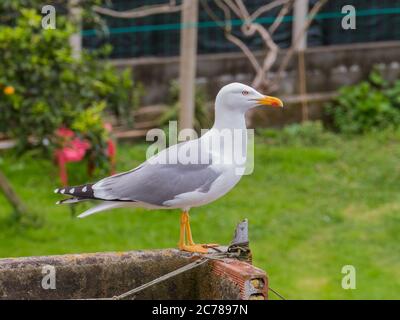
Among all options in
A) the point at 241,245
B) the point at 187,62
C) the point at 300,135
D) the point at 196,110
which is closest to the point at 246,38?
the point at 300,135

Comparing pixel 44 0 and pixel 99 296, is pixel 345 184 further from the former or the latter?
pixel 99 296

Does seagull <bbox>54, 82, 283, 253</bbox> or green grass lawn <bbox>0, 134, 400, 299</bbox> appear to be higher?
seagull <bbox>54, 82, 283, 253</bbox>

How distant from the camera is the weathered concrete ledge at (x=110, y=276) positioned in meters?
4.05

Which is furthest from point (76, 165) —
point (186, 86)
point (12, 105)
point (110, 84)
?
point (12, 105)

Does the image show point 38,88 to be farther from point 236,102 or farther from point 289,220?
point 236,102

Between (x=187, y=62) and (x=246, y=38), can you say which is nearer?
(x=187, y=62)

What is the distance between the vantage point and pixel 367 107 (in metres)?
11.9

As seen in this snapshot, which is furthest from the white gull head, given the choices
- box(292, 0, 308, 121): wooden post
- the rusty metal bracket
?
box(292, 0, 308, 121): wooden post

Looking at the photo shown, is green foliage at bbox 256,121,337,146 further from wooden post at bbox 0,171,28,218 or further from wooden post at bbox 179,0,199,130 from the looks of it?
wooden post at bbox 0,171,28,218

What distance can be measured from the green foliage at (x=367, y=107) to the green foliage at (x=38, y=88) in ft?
17.1

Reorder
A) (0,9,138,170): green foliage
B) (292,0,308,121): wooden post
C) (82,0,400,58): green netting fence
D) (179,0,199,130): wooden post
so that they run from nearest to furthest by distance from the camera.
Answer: (0,9,138,170): green foliage
(179,0,199,130): wooden post
(292,0,308,121): wooden post
(82,0,400,58): green netting fence

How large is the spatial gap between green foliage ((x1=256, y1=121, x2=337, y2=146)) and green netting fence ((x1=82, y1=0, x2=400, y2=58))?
1.54 meters

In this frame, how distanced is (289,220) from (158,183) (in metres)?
5.34

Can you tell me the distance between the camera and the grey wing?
12.5 feet
